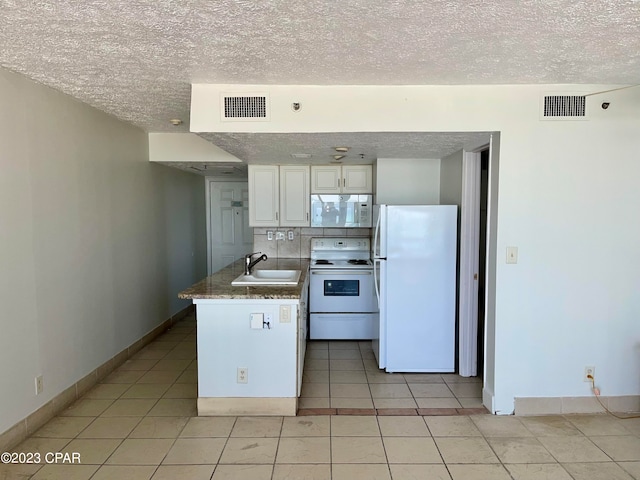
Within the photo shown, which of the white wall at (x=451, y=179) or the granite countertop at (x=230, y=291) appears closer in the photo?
the granite countertop at (x=230, y=291)

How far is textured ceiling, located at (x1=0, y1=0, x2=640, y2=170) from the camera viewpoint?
1.60 m

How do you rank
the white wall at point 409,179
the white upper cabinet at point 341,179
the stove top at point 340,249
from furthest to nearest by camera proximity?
the stove top at point 340,249 < the white upper cabinet at point 341,179 < the white wall at point 409,179

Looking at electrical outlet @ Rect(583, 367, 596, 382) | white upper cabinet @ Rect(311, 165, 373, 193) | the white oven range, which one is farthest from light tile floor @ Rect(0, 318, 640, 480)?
white upper cabinet @ Rect(311, 165, 373, 193)

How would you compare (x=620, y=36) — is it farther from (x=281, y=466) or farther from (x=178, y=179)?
(x=178, y=179)

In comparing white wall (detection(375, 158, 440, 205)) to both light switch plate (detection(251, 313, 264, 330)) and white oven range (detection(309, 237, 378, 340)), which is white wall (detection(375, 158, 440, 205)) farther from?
light switch plate (detection(251, 313, 264, 330))

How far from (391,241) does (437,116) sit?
1.20 m

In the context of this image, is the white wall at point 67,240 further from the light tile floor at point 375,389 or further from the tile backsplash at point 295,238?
the light tile floor at point 375,389

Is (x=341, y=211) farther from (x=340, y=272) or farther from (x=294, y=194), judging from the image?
(x=340, y=272)

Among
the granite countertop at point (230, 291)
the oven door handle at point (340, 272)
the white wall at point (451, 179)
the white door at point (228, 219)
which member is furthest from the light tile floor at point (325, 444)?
the white door at point (228, 219)

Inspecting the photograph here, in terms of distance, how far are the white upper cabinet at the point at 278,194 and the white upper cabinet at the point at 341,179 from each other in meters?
0.13

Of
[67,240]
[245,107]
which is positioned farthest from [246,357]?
[245,107]

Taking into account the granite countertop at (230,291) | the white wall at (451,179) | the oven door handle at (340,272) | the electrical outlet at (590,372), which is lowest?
the electrical outlet at (590,372)

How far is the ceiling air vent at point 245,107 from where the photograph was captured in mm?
2598

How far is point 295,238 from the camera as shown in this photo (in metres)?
4.96
